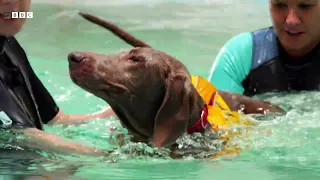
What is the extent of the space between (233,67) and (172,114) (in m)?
1.63

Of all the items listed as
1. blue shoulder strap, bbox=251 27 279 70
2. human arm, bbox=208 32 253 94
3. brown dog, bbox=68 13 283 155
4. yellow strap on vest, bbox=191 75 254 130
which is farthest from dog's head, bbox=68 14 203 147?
blue shoulder strap, bbox=251 27 279 70

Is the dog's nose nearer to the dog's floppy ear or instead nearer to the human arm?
the dog's floppy ear

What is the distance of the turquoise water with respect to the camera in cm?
330

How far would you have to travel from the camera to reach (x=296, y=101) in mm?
4902

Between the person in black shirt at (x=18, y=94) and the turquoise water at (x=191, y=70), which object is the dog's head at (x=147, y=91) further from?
the person in black shirt at (x=18, y=94)

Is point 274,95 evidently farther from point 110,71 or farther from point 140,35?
point 140,35

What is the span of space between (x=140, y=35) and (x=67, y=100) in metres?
2.80

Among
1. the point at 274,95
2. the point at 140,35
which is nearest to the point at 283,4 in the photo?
the point at 274,95

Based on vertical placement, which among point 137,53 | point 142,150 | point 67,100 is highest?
point 137,53

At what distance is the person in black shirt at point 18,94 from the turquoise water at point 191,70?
9 cm

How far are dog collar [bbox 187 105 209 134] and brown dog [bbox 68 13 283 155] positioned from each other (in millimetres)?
17

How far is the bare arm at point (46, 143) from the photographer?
10.8ft

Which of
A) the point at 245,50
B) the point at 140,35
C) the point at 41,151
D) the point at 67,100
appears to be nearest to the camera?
the point at 41,151

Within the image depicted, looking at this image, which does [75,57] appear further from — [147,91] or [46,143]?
[147,91]
